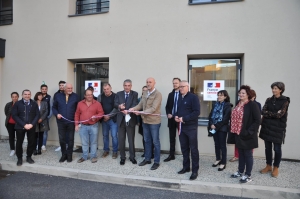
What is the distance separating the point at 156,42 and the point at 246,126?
3.58 metres

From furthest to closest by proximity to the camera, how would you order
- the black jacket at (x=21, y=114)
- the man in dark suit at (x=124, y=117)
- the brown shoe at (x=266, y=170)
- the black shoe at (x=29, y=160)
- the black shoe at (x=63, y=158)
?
the black shoe at (x=63, y=158) < the black shoe at (x=29, y=160) < the man in dark suit at (x=124, y=117) < the black jacket at (x=21, y=114) < the brown shoe at (x=266, y=170)

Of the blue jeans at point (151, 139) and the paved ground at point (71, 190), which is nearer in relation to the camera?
the paved ground at point (71, 190)

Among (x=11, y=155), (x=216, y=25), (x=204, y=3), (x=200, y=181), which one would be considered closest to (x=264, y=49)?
(x=216, y=25)

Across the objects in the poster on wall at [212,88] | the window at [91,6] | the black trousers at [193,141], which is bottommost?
the black trousers at [193,141]

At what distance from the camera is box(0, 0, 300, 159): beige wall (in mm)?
5527

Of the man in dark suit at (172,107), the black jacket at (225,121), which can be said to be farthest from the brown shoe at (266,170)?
the man in dark suit at (172,107)

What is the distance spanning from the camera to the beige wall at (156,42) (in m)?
5.53

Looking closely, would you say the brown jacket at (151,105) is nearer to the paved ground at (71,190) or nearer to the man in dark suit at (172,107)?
the man in dark suit at (172,107)

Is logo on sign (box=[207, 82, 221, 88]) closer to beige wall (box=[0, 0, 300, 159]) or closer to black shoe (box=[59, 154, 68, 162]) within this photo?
beige wall (box=[0, 0, 300, 159])

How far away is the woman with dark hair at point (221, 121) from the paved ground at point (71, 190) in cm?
121

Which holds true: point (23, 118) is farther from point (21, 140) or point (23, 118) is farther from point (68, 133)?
point (68, 133)

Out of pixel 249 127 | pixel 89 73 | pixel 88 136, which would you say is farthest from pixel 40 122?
pixel 249 127

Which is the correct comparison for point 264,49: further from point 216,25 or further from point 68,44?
point 68,44

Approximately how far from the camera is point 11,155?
5934 millimetres
